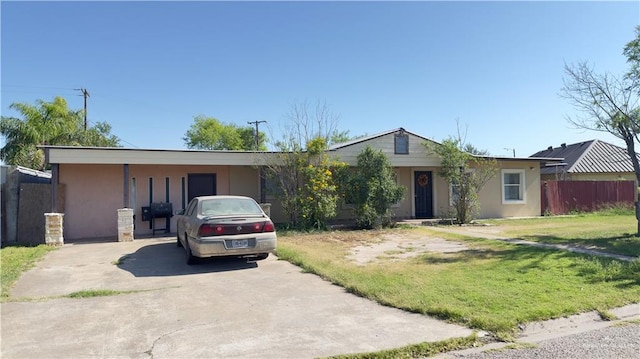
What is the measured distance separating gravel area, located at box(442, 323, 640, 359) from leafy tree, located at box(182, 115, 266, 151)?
162 feet

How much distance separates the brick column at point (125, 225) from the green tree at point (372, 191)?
22.8ft

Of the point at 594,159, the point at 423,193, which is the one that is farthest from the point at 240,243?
the point at 594,159

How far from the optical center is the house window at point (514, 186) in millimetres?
18703

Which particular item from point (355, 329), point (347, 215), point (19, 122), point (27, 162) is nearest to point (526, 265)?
point (355, 329)

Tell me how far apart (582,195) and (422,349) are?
20.6 meters

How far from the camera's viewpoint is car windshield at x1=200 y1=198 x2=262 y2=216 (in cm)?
846

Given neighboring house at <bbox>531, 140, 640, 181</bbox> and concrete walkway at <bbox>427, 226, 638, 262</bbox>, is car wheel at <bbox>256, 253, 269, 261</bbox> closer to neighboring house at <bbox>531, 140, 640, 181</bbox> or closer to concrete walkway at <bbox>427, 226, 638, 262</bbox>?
concrete walkway at <bbox>427, 226, 638, 262</bbox>

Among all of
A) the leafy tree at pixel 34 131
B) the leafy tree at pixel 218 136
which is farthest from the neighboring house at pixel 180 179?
the leafy tree at pixel 218 136

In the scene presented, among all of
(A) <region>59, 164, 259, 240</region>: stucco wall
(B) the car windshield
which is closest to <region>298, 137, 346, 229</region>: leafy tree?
(A) <region>59, 164, 259, 240</region>: stucco wall

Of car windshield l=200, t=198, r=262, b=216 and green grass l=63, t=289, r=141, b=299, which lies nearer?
green grass l=63, t=289, r=141, b=299

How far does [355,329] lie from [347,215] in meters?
12.2

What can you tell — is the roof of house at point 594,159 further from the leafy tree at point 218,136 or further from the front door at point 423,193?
the leafy tree at point 218,136

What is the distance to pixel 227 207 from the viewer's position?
8.71 metres

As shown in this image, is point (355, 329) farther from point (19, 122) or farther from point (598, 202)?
point (19, 122)
